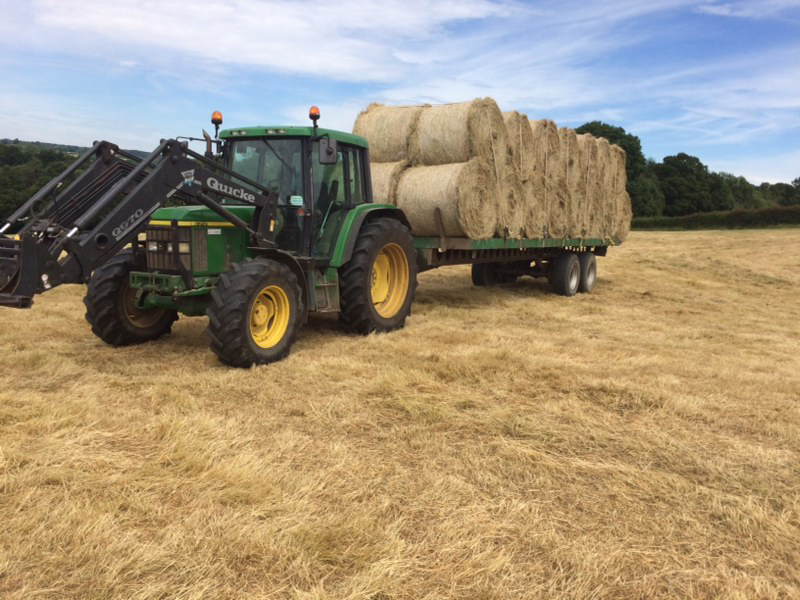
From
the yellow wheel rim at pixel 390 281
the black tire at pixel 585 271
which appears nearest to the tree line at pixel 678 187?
the black tire at pixel 585 271

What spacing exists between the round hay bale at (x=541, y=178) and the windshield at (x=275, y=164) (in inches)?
179

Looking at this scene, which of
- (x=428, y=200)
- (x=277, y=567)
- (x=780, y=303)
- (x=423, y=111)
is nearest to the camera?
(x=277, y=567)

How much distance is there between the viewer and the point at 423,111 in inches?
363

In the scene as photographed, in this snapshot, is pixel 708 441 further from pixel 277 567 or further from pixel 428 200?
pixel 428 200

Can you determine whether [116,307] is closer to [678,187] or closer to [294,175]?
[294,175]

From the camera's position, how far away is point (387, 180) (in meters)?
8.95

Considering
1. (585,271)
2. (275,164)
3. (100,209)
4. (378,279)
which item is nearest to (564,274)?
(585,271)

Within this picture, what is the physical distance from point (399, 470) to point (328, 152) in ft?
11.1

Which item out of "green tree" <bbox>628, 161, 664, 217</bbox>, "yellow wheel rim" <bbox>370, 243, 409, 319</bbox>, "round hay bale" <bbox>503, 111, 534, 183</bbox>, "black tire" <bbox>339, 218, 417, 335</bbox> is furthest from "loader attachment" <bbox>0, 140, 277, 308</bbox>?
"green tree" <bbox>628, 161, 664, 217</bbox>

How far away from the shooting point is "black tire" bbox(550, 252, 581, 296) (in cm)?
1138

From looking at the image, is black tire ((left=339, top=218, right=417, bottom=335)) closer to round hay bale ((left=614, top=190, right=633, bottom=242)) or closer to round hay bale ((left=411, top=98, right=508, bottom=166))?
round hay bale ((left=411, top=98, right=508, bottom=166))

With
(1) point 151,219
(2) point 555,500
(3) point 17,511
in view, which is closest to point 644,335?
(2) point 555,500

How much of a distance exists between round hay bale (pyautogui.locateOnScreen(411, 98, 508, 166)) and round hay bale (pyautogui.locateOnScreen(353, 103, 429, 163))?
122 mm

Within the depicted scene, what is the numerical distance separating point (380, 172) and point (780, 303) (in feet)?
25.1
